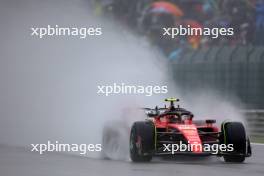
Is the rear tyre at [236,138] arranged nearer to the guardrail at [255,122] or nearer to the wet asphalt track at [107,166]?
the wet asphalt track at [107,166]

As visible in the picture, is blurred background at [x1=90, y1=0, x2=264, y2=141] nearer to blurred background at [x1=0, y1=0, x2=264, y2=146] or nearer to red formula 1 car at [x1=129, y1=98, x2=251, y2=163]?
blurred background at [x1=0, y1=0, x2=264, y2=146]

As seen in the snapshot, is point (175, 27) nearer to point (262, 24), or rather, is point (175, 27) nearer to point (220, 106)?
point (262, 24)

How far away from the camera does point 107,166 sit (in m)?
14.4

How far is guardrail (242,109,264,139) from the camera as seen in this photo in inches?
930

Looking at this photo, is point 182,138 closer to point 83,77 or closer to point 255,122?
point 83,77

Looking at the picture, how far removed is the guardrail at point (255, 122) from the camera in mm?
23609

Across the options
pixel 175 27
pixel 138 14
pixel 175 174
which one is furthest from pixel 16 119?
pixel 175 27

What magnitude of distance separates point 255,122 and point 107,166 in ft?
32.7

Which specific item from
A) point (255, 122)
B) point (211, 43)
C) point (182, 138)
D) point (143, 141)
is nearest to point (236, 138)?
point (182, 138)

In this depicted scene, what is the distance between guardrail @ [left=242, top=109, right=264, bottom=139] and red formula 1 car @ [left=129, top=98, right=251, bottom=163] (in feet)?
26.5

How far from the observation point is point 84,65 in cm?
2053

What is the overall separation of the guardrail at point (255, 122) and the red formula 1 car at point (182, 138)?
8082mm

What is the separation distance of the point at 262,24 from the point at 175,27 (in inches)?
140

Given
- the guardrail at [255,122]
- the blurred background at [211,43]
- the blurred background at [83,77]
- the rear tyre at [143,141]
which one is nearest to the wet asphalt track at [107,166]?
the rear tyre at [143,141]
